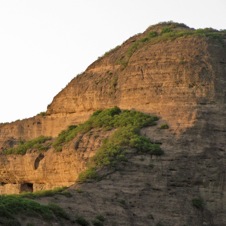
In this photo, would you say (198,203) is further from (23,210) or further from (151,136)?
(23,210)

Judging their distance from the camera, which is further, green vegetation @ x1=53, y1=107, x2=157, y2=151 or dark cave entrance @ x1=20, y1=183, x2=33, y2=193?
dark cave entrance @ x1=20, y1=183, x2=33, y2=193

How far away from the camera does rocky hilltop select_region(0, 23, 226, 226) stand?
57.8 meters

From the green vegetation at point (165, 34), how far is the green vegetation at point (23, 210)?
14.5 m

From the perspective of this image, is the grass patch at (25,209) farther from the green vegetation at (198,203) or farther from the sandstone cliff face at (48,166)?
the green vegetation at (198,203)

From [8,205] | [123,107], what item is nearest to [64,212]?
[8,205]

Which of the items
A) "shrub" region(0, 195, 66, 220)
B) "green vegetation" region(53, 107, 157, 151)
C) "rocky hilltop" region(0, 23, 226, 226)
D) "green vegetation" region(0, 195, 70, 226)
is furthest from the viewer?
"green vegetation" region(53, 107, 157, 151)

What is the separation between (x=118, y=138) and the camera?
6097 centimetres

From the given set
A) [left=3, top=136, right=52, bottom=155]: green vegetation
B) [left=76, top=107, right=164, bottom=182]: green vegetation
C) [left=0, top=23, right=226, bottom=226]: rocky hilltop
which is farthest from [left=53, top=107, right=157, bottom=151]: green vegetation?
[left=3, top=136, right=52, bottom=155]: green vegetation

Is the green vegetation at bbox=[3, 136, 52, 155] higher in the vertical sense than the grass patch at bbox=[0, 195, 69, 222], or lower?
higher

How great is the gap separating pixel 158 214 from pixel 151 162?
3410 millimetres

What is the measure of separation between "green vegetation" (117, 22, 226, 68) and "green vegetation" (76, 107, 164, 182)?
4.04 m

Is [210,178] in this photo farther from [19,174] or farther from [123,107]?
[19,174]

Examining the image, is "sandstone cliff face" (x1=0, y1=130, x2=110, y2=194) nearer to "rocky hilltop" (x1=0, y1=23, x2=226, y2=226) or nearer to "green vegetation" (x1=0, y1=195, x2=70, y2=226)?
"rocky hilltop" (x1=0, y1=23, x2=226, y2=226)

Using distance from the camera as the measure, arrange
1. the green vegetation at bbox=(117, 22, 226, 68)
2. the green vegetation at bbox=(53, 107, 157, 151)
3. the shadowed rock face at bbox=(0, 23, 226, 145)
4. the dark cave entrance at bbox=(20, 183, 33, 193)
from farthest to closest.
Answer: the dark cave entrance at bbox=(20, 183, 33, 193) → the green vegetation at bbox=(117, 22, 226, 68) → the shadowed rock face at bbox=(0, 23, 226, 145) → the green vegetation at bbox=(53, 107, 157, 151)
